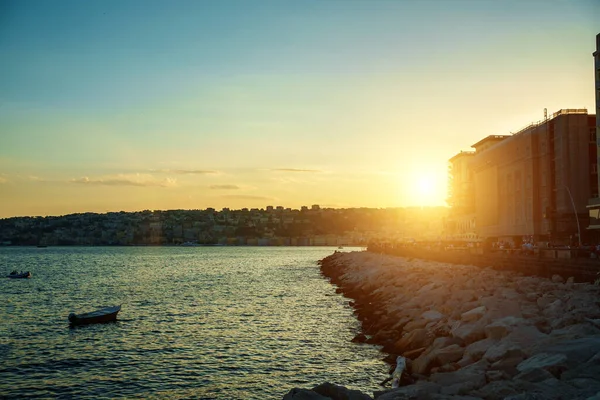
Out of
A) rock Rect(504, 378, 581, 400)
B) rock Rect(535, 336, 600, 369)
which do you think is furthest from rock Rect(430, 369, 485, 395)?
rock Rect(535, 336, 600, 369)

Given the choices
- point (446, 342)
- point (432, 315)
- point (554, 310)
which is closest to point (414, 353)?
point (446, 342)

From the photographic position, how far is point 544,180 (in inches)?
3054

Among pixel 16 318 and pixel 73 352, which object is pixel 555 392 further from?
pixel 16 318

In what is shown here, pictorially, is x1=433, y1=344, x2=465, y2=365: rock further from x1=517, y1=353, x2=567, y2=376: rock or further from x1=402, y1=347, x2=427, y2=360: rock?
x1=517, y1=353, x2=567, y2=376: rock

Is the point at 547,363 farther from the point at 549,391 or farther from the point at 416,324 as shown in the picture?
the point at 416,324

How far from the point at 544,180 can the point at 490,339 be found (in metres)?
67.7

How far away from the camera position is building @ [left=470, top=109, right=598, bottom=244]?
71812 mm

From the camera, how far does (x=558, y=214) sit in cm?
7375

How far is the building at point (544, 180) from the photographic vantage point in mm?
71812

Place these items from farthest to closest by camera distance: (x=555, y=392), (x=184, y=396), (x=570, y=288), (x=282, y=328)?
(x=282, y=328)
(x=570, y=288)
(x=184, y=396)
(x=555, y=392)

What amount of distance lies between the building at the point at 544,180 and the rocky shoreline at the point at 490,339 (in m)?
38.9

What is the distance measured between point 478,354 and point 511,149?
78.0 m

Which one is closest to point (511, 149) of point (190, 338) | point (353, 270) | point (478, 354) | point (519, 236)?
point (519, 236)

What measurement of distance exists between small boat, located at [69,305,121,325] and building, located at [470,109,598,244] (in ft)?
158
